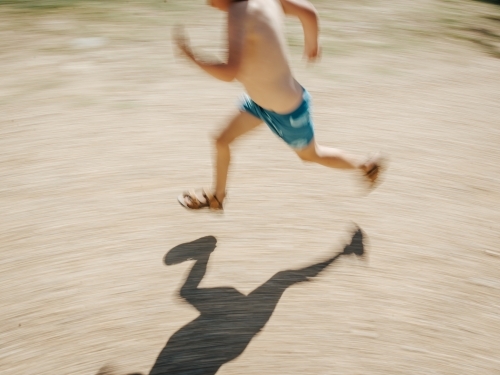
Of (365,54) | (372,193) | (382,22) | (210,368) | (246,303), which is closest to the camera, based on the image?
(210,368)

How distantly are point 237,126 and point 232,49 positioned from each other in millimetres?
658

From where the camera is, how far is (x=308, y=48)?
124 inches

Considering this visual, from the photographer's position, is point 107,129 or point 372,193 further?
point 107,129

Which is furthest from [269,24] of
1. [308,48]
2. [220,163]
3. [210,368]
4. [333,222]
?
[210,368]

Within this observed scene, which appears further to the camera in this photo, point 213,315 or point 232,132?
point 232,132

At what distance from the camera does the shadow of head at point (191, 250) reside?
3.11 metres

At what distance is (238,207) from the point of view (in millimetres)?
3553

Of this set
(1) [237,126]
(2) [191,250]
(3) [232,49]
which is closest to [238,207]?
(2) [191,250]

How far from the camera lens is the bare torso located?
102 inches

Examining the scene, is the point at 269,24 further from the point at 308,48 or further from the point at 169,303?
the point at 169,303

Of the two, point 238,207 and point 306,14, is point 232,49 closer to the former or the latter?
point 306,14

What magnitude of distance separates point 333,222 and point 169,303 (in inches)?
48.7

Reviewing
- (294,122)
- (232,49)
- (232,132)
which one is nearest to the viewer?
(232,49)

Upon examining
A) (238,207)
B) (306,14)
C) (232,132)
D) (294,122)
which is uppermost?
(306,14)
